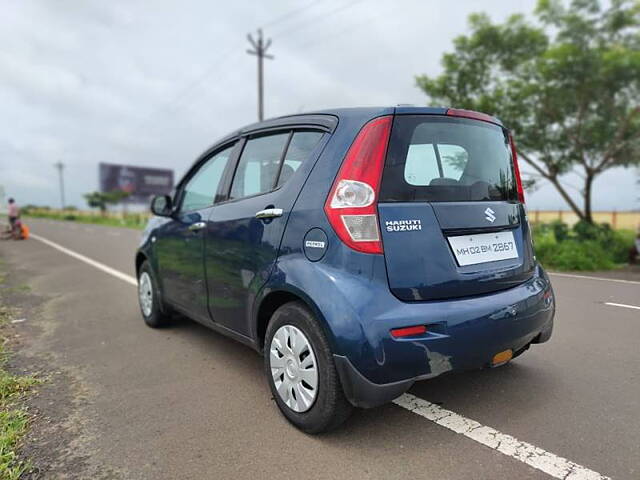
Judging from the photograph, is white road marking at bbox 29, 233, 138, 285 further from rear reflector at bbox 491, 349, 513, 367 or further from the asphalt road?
rear reflector at bbox 491, 349, 513, 367

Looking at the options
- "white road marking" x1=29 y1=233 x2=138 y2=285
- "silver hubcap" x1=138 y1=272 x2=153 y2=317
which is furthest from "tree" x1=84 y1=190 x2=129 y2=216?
"silver hubcap" x1=138 y1=272 x2=153 y2=317

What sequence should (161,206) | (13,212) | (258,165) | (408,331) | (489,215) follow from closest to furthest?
(408,331) < (489,215) < (258,165) < (161,206) < (13,212)

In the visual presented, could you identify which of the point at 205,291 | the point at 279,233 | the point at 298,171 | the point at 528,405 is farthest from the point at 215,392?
the point at 528,405

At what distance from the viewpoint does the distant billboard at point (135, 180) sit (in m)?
57.2

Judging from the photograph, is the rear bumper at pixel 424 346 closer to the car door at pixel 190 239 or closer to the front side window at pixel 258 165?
the front side window at pixel 258 165

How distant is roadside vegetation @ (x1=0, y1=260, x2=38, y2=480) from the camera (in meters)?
2.15

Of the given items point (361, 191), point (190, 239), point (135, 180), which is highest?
point (135, 180)

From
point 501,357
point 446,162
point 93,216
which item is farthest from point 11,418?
point 93,216

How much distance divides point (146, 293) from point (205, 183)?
1679 mm

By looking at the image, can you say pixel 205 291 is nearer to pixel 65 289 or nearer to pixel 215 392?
pixel 215 392

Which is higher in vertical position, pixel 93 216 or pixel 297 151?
pixel 297 151

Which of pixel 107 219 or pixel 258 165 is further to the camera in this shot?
pixel 107 219

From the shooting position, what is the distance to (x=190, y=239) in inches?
142

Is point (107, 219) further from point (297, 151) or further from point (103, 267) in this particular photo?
point (297, 151)
